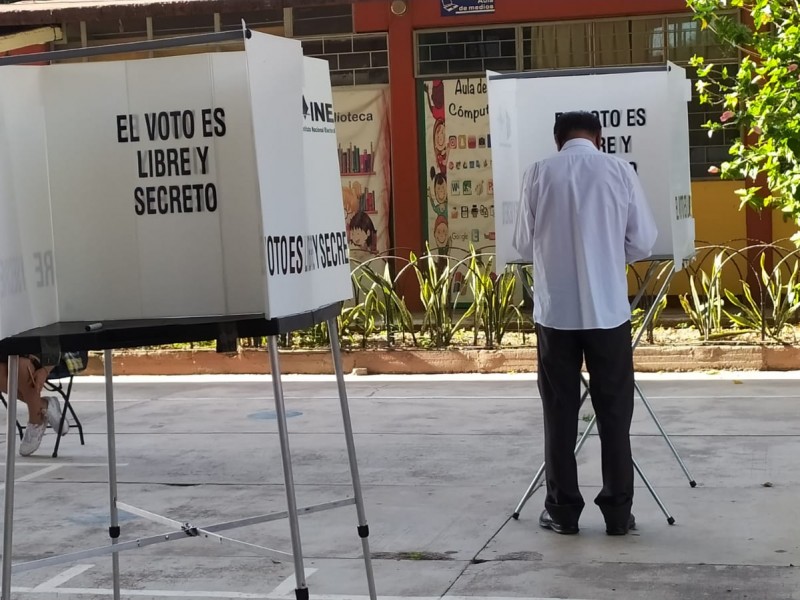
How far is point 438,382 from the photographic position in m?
11.3

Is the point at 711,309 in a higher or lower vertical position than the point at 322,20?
lower

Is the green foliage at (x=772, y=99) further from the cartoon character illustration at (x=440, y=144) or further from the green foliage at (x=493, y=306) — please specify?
the cartoon character illustration at (x=440, y=144)

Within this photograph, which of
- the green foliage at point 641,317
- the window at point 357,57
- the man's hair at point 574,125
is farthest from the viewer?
the window at point 357,57

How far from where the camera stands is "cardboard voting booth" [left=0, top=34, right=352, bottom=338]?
14.0 ft

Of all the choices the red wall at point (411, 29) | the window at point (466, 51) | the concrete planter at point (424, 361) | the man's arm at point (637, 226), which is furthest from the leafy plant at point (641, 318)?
the man's arm at point (637, 226)

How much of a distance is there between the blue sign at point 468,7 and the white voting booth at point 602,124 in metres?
7.88

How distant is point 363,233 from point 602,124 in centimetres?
857

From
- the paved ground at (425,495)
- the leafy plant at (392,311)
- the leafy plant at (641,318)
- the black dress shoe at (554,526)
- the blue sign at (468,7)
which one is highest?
the blue sign at (468,7)

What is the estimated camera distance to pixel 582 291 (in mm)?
5785

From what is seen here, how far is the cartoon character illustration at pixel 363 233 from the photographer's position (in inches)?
592

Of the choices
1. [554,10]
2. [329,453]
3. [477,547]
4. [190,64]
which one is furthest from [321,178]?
[554,10]

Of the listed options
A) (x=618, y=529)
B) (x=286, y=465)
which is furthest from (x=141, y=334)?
(x=618, y=529)

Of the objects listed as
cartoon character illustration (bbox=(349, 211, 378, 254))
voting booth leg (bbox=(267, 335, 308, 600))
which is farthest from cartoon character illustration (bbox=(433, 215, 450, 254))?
voting booth leg (bbox=(267, 335, 308, 600))

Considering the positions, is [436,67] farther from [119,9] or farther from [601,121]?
[601,121]
